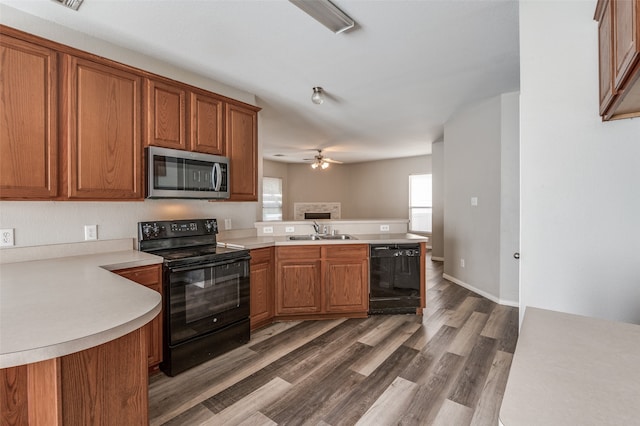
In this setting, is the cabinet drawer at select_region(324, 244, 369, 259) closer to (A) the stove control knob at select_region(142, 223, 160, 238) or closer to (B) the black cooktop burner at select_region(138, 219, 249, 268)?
(B) the black cooktop burner at select_region(138, 219, 249, 268)

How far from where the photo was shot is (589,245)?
1527mm

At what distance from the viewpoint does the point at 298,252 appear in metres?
3.14

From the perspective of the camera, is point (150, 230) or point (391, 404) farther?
point (150, 230)

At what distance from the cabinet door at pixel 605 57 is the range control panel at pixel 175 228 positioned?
2869 mm

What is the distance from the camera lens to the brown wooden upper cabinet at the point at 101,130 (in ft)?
6.69

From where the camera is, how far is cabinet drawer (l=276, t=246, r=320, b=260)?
311 cm

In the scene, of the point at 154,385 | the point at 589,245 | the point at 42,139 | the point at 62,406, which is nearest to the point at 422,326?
the point at 589,245

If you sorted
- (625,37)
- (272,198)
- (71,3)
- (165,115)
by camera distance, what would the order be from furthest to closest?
1. (272,198)
2. (165,115)
3. (71,3)
4. (625,37)

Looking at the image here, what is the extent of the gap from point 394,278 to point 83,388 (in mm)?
2831

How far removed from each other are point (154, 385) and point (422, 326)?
7.93ft

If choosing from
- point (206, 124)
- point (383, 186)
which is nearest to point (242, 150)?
point (206, 124)

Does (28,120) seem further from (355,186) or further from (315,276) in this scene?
(355,186)

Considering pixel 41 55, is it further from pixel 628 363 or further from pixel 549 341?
pixel 628 363

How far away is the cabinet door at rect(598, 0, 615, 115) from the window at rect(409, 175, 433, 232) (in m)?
6.49
